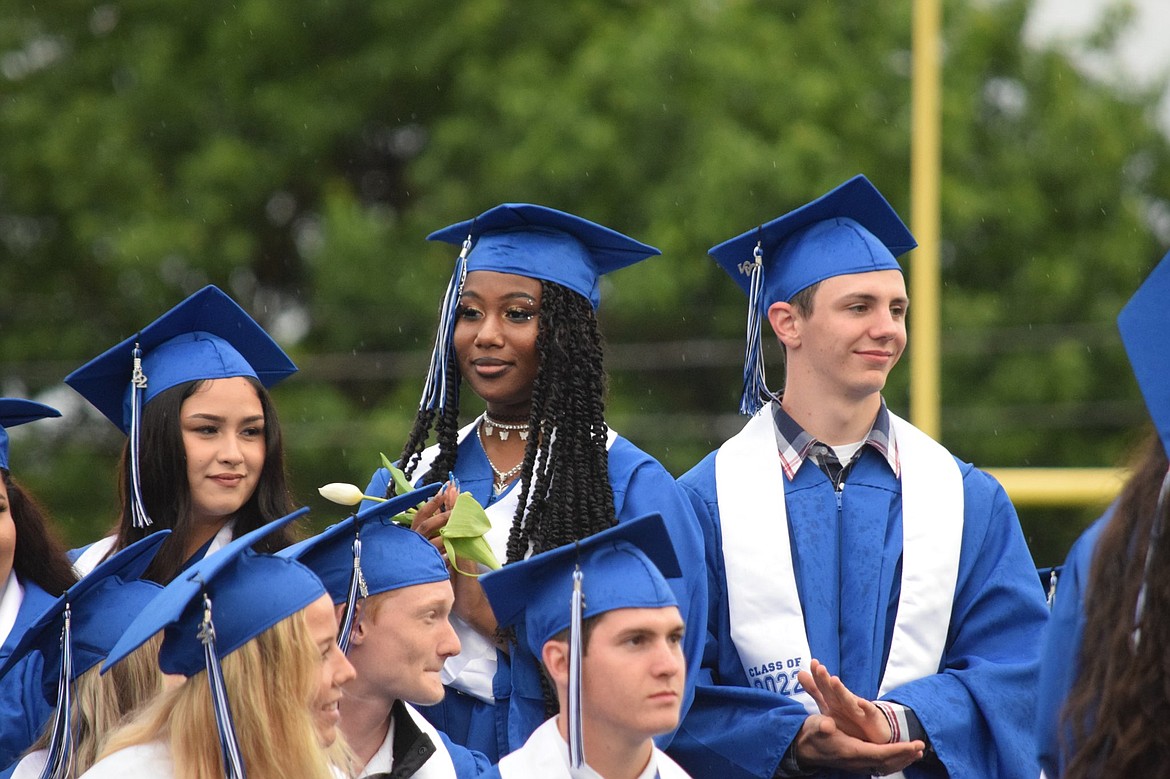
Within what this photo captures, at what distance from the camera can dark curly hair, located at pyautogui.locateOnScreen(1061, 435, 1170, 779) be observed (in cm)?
305

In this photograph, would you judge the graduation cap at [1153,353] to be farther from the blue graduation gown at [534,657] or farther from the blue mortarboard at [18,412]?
the blue mortarboard at [18,412]

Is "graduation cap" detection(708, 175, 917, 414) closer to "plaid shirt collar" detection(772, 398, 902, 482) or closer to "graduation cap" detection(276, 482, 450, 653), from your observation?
"plaid shirt collar" detection(772, 398, 902, 482)

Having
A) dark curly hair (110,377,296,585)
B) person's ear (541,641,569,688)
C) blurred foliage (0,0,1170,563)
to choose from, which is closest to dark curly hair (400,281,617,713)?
dark curly hair (110,377,296,585)

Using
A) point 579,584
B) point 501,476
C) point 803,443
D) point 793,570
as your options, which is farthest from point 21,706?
point 803,443

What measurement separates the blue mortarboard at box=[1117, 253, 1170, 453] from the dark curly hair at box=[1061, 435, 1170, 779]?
0.12 metres

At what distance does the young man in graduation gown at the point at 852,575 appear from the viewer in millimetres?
4523

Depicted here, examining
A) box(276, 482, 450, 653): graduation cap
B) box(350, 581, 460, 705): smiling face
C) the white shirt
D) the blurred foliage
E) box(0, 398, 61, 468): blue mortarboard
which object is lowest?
the white shirt

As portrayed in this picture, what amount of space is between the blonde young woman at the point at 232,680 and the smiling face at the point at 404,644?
495 mm

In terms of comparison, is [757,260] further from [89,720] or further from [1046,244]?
[1046,244]

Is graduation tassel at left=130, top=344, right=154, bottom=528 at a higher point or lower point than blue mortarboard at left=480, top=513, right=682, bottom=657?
higher

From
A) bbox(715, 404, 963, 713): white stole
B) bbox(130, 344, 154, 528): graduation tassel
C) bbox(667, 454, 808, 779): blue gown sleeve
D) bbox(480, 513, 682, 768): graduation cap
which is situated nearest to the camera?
bbox(480, 513, 682, 768): graduation cap

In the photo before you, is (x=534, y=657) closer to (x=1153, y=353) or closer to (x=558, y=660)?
(x=558, y=660)

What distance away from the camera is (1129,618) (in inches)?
122

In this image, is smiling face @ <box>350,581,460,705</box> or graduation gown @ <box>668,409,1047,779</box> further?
graduation gown @ <box>668,409,1047,779</box>
